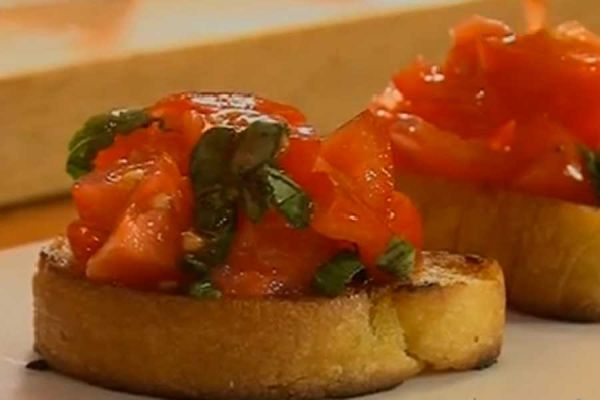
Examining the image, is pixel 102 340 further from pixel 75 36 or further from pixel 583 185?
pixel 75 36

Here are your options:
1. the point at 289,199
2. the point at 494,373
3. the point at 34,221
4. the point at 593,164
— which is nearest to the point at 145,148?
the point at 289,199

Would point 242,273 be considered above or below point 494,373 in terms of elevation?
above

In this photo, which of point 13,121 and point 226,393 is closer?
point 226,393

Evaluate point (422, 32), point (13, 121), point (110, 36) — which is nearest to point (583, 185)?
point (13, 121)

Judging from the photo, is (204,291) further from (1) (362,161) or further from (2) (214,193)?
(1) (362,161)

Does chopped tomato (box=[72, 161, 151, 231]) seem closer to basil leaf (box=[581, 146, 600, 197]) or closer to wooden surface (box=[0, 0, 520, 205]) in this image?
basil leaf (box=[581, 146, 600, 197])
